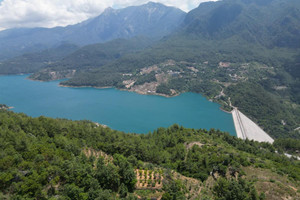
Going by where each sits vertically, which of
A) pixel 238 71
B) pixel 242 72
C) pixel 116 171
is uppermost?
pixel 116 171

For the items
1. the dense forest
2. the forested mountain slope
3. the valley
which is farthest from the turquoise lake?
the dense forest

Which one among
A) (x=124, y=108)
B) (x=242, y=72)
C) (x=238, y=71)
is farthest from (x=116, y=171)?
(x=238, y=71)

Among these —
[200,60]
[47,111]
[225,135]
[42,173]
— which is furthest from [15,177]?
[200,60]

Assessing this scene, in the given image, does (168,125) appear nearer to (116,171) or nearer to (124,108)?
(124,108)

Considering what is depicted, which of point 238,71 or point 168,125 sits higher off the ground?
point 238,71

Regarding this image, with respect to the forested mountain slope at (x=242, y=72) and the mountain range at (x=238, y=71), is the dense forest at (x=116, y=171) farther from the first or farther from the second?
the mountain range at (x=238, y=71)
